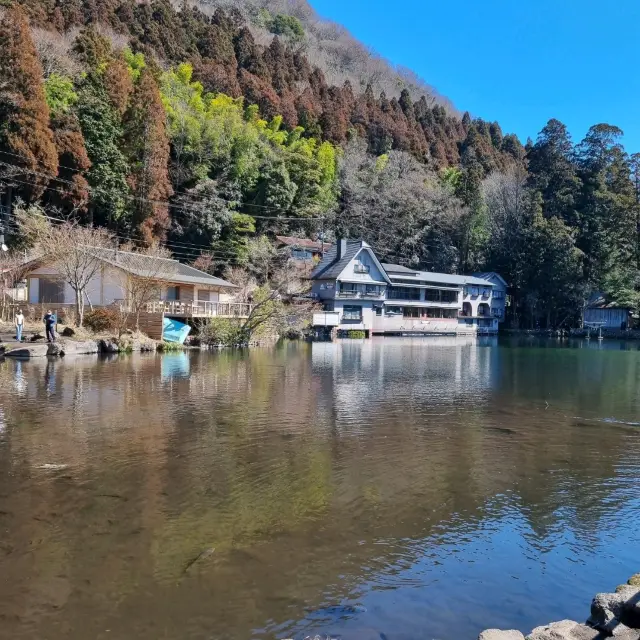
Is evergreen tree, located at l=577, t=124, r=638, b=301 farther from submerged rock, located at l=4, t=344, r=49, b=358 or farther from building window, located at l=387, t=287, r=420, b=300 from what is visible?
submerged rock, located at l=4, t=344, r=49, b=358

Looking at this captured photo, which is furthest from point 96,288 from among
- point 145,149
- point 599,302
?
point 599,302

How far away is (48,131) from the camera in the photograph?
31.5 metres

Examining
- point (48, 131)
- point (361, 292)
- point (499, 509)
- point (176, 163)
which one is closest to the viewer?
point (499, 509)

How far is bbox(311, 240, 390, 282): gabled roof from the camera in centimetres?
4491

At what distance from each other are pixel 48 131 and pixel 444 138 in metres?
55.4

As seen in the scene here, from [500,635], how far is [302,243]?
43.5m

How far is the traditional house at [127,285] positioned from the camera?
26453mm

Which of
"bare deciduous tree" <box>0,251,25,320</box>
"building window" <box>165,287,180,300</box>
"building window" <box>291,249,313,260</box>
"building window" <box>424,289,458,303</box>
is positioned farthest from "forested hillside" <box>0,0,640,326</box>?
"building window" <box>165,287,180,300</box>

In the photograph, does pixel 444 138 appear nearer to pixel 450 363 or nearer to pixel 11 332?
pixel 450 363

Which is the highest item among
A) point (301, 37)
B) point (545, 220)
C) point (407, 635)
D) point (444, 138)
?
point (301, 37)

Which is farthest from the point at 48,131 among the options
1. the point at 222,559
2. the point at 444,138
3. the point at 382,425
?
the point at 444,138

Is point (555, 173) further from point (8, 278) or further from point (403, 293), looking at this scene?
point (8, 278)

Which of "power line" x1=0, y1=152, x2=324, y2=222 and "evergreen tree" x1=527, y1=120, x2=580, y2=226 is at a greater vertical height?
"evergreen tree" x1=527, y1=120, x2=580, y2=226

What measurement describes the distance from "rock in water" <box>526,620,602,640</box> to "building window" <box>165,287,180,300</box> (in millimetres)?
28776
